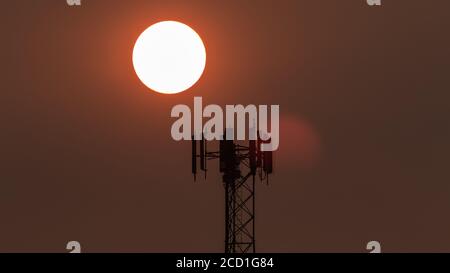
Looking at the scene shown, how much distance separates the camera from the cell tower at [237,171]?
39.1m

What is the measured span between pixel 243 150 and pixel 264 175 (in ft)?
4.97

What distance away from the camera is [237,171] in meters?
39.3

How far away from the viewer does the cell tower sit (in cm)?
3909
